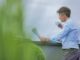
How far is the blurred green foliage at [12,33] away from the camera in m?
0.30

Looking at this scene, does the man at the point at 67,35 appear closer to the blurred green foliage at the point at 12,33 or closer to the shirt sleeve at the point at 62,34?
the shirt sleeve at the point at 62,34

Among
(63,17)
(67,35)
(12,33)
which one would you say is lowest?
(67,35)

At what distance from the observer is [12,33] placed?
30cm

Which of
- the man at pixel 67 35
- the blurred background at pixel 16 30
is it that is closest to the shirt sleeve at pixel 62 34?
the man at pixel 67 35

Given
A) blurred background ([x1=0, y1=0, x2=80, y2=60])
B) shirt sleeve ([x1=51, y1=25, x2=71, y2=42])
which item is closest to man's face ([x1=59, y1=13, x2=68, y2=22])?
shirt sleeve ([x1=51, y1=25, x2=71, y2=42])

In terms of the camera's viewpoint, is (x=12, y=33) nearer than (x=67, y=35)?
Yes

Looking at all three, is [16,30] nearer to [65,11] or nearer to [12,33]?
[12,33]

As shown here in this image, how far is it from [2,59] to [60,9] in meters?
2.30

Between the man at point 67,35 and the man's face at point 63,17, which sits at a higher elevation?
the man's face at point 63,17

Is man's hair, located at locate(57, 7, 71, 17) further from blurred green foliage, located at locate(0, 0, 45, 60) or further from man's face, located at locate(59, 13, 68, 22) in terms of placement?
blurred green foliage, located at locate(0, 0, 45, 60)

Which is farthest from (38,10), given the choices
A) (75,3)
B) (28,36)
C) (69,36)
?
(75,3)

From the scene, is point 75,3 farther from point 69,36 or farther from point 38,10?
point 38,10

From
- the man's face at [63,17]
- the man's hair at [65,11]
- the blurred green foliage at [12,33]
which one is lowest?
the man's face at [63,17]

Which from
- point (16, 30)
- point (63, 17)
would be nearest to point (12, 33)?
point (16, 30)
